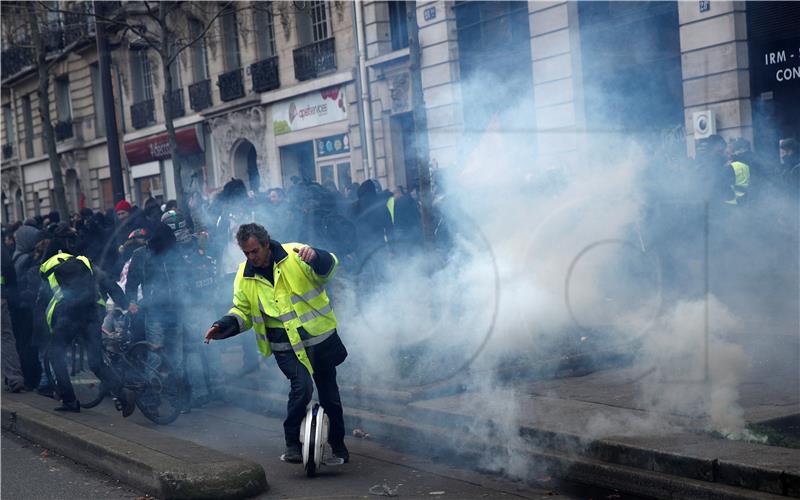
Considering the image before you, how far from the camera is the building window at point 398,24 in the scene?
19.6 meters

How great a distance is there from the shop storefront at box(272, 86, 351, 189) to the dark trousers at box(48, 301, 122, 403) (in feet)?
39.2

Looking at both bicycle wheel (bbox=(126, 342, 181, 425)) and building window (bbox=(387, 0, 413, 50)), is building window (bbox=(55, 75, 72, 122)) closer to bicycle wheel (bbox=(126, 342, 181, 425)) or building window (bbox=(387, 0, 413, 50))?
building window (bbox=(387, 0, 413, 50))

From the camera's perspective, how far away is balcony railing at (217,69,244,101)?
80.2ft

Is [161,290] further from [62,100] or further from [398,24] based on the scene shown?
[62,100]

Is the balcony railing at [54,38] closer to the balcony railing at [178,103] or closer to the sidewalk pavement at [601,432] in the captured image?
the balcony railing at [178,103]

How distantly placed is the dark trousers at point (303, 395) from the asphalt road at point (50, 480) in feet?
3.29

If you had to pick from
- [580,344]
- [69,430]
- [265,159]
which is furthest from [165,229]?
[265,159]

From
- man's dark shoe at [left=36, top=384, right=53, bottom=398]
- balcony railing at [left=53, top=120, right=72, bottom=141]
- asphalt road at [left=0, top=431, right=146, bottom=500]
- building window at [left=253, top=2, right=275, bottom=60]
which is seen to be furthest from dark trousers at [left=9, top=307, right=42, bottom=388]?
balcony railing at [left=53, top=120, right=72, bottom=141]

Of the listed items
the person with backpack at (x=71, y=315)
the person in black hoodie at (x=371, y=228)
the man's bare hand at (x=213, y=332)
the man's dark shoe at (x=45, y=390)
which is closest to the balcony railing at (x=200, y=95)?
the person in black hoodie at (x=371, y=228)

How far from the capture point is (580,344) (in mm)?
8109

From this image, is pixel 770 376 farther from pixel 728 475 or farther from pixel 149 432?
pixel 149 432

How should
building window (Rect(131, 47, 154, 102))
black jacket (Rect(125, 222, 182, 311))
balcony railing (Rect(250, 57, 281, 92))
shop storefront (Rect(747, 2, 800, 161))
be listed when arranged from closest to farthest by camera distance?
black jacket (Rect(125, 222, 182, 311)) < shop storefront (Rect(747, 2, 800, 161)) < balcony railing (Rect(250, 57, 281, 92)) < building window (Rect(131, 47, 154, 102))

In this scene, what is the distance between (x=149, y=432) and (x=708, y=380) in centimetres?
395

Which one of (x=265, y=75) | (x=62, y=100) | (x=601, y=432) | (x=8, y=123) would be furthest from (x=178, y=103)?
(x=601, y=432)
